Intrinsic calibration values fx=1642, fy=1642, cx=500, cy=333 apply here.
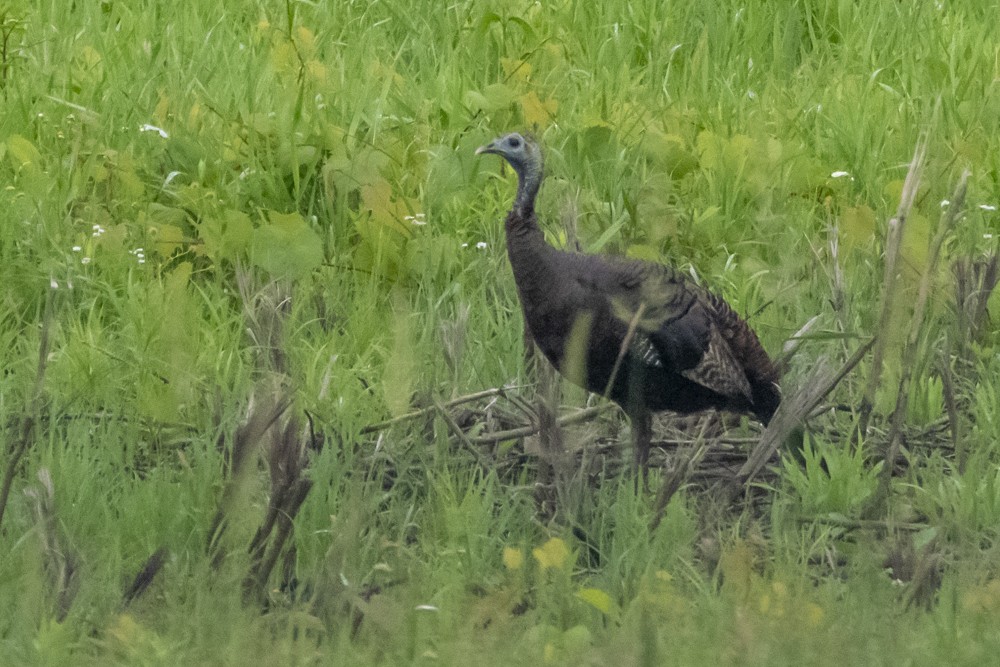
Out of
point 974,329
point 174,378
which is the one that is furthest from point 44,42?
point 974,329

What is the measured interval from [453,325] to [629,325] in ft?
1.47

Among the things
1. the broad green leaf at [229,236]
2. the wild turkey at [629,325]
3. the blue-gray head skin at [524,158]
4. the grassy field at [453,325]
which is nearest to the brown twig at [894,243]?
the grassy field at [453,325]

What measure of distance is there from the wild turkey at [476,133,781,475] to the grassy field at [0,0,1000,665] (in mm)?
187

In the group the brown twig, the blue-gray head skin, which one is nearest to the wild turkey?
the blue-gray head skin

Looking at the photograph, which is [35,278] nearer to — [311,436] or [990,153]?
[311,436]

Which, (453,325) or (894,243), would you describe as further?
(453,325)

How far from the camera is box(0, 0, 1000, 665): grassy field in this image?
9.81 ft

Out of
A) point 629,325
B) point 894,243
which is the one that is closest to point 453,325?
point 629,325

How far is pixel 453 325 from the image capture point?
13.3ft

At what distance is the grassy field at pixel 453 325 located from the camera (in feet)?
9.81

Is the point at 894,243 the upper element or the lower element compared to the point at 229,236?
upper

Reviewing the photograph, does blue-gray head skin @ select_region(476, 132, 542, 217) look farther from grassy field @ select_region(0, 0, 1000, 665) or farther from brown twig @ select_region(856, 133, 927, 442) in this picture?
brown twig @ select_region(856, 133, 927, 442)

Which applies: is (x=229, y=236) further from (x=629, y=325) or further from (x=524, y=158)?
(x=629, y=325)

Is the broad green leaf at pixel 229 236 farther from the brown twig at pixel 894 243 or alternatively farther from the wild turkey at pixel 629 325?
the brown twig at pixel 894 243
